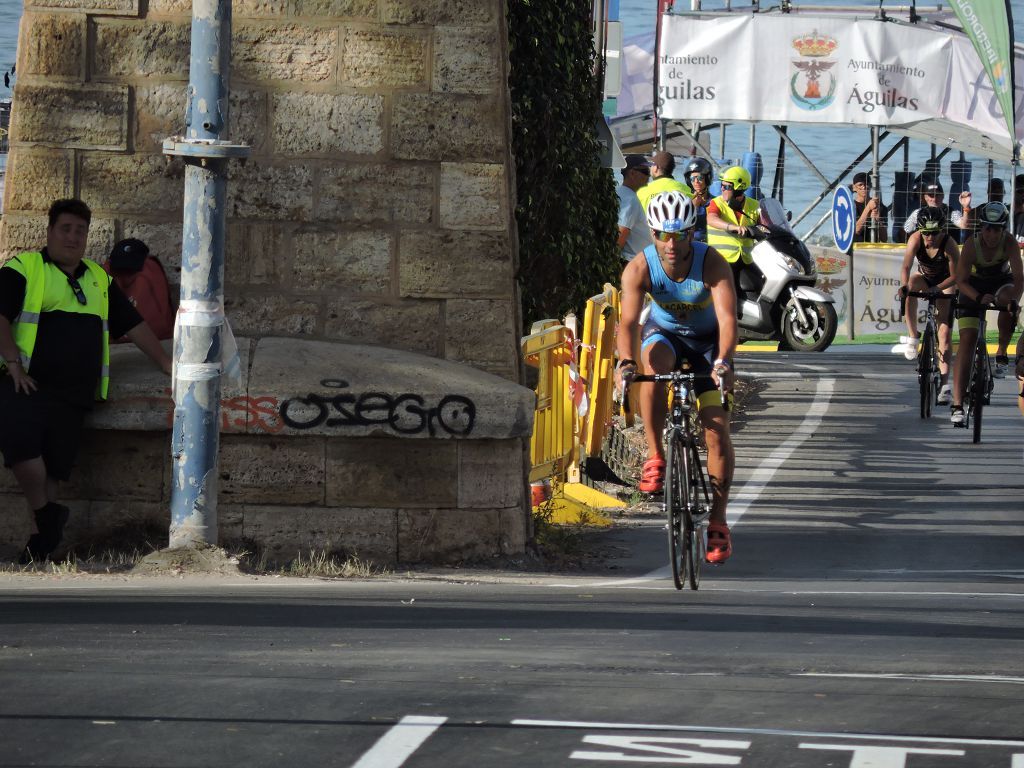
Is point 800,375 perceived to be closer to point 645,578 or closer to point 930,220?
point 930,220

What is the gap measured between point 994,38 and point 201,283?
69.9 feet

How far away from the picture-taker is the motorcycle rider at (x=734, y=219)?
63.9 ft

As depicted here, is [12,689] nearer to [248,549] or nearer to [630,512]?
[248,549]

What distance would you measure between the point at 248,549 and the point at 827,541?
3893 millimetres

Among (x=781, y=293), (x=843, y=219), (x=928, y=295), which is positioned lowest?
(x=781, y=293)

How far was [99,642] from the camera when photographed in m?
6.95

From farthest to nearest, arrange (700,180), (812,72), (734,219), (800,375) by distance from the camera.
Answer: (812,72)
(800,375)
(734,219)
(700,180)

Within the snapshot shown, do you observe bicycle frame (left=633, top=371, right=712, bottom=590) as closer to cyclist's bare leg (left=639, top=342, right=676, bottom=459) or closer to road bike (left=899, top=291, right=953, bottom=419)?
cyclist's bare leg (left=639, top=342, right=676, bottom=459)

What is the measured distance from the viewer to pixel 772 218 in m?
23.9

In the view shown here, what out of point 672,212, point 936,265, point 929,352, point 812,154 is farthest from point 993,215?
point 812,154

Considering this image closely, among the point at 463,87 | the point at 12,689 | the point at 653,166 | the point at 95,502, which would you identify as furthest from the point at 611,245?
the point at 12,689

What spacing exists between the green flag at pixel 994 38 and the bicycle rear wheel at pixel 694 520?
20003 millimetres

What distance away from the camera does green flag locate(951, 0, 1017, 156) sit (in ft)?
93.4

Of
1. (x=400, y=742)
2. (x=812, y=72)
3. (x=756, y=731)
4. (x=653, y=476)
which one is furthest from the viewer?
(x=812, y=72)
